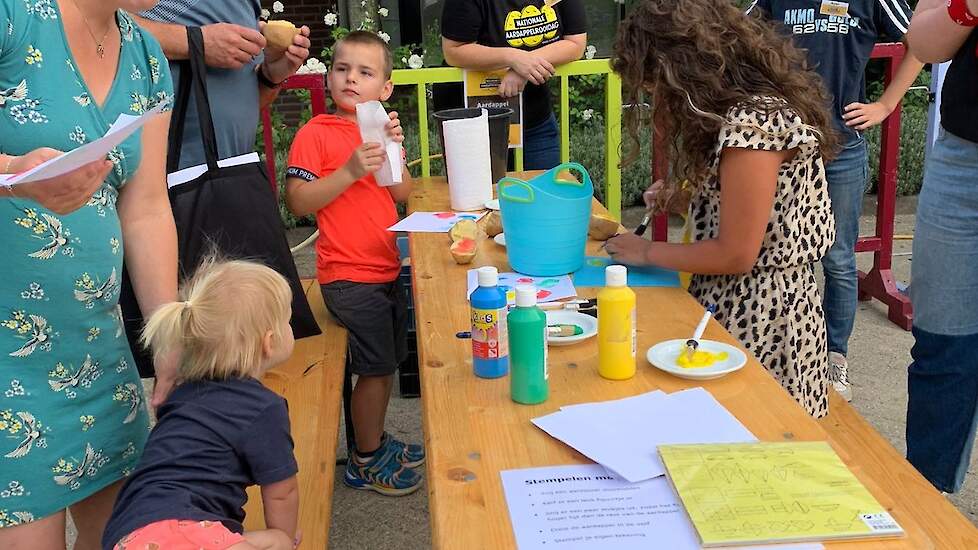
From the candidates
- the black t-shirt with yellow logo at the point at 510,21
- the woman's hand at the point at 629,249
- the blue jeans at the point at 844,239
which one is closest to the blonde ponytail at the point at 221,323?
the woman's hand at the point at 629,249

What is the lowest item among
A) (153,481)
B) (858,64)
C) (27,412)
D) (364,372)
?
(364,372)

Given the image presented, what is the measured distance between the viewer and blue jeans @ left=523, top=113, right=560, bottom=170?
4191 mm

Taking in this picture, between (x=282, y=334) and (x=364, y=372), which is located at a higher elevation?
(x=282, y=334)

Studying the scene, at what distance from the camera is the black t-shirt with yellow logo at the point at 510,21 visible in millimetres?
3920

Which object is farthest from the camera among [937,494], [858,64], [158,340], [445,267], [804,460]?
[858,64]

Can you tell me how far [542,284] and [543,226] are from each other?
0.52 feet

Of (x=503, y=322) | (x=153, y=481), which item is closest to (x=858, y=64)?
(x=503, y=322)

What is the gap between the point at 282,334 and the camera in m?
1.85

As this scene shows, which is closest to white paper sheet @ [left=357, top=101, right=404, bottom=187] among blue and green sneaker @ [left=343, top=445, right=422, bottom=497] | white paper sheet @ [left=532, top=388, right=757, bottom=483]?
blue and green sneaker @ [left=343, top=445, right=422, bottom=497]

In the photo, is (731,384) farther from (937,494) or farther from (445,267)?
(445,267)

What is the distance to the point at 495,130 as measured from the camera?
355cm

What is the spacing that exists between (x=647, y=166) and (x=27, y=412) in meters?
6.26

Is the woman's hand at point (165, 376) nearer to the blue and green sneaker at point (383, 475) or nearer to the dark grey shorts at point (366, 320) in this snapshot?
the dark grey shorts at point (366, 320)

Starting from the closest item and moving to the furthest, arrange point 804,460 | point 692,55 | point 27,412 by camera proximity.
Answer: point 804,460 < point 27,412 < point 692,55
